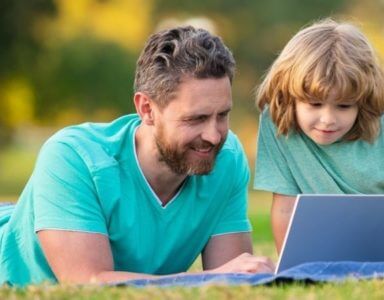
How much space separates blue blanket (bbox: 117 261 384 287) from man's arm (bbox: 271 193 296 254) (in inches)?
40.5

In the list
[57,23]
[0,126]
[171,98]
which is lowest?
[0,126]

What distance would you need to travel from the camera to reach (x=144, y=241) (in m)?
4.83

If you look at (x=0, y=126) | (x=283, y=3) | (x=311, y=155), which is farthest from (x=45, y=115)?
(x=311, y=155)

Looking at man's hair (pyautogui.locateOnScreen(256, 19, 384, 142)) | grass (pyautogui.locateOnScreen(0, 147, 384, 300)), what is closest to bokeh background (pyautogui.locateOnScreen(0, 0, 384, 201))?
man's hair (pyautogui.locateOnScreen(256, 19, 384, 142))

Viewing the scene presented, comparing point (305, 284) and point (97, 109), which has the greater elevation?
point (305, 284)

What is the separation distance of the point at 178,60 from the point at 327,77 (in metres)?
0.71

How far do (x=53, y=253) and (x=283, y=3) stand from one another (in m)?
28.8

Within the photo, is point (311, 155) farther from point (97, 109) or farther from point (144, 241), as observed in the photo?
point (97, 109)

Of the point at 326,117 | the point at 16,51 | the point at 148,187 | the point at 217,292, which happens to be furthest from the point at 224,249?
the point at 16,51

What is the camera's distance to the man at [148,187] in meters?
4.55

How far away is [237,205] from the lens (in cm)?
517

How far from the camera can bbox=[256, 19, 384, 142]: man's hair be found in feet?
16.5

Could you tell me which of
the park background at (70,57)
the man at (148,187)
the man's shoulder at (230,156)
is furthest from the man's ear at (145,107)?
the park background at (70,57)

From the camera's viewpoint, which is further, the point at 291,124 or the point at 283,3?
the point at 283,3
